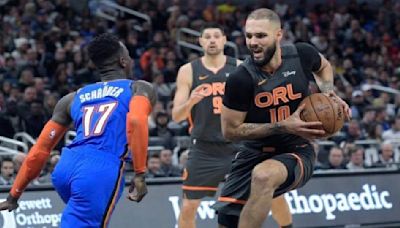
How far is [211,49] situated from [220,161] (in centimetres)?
117

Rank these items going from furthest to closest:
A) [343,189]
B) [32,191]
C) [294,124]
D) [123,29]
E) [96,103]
→ 1. [123,29]
2. [343,189]
3. [32,191]
4. [294,124]
5. [96,103]

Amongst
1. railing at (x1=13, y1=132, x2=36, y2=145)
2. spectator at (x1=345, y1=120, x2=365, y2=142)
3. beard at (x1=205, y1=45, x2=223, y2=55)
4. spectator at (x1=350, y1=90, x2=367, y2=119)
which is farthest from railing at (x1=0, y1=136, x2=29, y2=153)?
spectator at (x1=350, y1=90, x2=367, y2=119)

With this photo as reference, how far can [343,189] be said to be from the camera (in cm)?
1312

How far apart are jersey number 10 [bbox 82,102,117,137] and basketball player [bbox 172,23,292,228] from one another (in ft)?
10.9

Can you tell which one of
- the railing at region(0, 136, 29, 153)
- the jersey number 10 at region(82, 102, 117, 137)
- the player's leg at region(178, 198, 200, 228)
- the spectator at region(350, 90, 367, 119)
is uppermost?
the jersey number 10 at region(82, 102, 117, 137)

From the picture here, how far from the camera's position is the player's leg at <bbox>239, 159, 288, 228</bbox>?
300 inches

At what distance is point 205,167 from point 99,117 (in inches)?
141

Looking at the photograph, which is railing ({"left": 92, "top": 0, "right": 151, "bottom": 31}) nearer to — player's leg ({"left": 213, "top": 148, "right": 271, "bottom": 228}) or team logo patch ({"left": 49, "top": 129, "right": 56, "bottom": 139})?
player's leg ({"left": 213, "top": 148, "right": 271, "bottom": 228})

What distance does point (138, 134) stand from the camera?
22.5ft

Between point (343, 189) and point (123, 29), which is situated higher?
point (123, 29)

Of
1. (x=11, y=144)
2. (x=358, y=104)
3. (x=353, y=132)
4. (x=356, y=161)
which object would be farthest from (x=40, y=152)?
(x=358, y=104)

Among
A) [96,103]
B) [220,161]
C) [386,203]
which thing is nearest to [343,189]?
[386,203]

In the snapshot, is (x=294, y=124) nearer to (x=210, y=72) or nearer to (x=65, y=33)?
(x=210, y=72)

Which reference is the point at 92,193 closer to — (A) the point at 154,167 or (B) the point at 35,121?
(A) the point at 154,167
